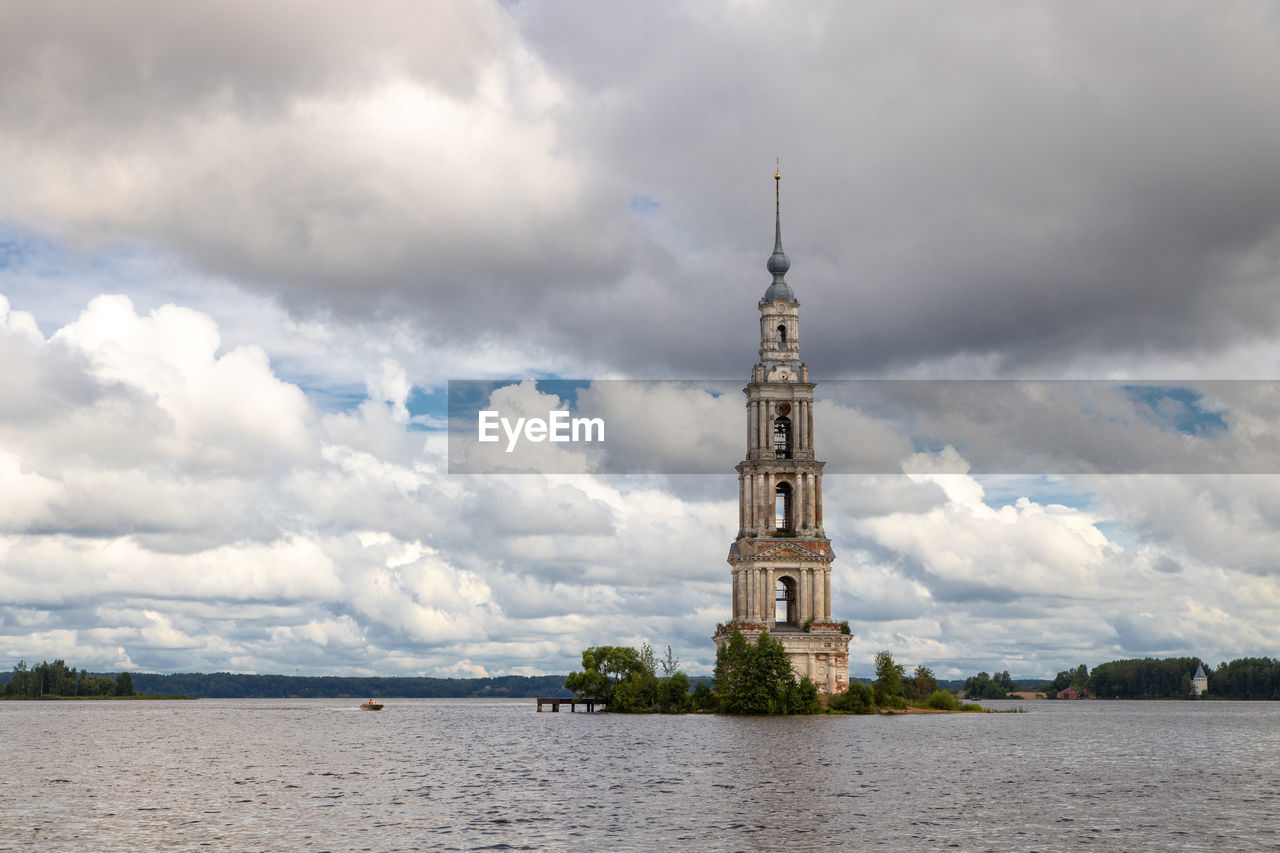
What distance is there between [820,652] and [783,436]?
107 feet

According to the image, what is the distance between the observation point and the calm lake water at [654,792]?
55.7 m

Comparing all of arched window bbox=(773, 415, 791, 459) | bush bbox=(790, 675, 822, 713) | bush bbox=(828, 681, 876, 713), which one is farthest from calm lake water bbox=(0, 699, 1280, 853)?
arched window bbox=(773, 415, 791, 459)

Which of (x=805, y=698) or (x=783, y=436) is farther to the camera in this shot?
(x=783, y=436)

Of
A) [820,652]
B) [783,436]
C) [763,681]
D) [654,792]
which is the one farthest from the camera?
[783,436]

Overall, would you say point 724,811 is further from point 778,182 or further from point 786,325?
point 778,182

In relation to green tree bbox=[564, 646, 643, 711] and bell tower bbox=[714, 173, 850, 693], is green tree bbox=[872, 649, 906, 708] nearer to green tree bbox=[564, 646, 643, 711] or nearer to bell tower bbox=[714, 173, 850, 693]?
bell tower bbox=[714, 173, 850, 693]

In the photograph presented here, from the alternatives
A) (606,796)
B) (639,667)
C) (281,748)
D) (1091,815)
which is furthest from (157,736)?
(1091,815)

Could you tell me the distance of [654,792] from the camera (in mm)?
73438

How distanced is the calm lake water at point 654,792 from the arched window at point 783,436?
171 ft

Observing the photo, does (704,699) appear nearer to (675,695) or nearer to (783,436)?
(675,695)

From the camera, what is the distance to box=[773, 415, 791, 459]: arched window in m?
182

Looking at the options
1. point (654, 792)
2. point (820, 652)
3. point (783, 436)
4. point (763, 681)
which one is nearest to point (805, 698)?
point (763, 681)

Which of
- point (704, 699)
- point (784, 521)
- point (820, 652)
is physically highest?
point (784, 521)

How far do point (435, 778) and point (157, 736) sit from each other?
80.7 m
